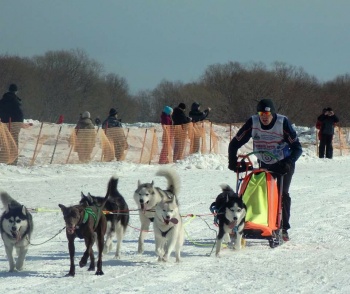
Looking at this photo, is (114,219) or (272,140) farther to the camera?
(272,140)

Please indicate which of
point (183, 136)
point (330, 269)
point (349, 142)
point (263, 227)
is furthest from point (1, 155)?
point (349, 142)

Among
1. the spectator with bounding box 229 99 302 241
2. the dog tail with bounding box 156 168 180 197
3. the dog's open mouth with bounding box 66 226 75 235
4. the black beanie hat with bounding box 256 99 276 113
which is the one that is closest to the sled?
the spectator with bounding box 229 99 302 241

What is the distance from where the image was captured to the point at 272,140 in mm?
8062

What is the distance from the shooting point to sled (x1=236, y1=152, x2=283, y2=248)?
25.3 feet

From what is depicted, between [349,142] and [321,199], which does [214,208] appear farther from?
[349,142]

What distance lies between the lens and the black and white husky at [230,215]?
24.6 feet

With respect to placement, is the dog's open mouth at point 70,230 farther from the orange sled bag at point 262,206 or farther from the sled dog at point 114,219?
the orange sled bag at point 262,206

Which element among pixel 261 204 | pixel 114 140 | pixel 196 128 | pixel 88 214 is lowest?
pixel 88 214

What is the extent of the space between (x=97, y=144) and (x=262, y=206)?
36.2 ft

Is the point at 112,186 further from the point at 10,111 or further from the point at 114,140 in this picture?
the point at 114,140

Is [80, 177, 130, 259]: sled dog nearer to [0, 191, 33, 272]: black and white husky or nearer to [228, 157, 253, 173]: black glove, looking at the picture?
[0, 191, 33, 272]: black and white husky

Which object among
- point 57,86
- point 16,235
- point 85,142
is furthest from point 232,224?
point 57,86

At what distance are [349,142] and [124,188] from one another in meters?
21.8

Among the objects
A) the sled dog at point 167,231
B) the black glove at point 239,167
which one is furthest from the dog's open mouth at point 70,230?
the black glove at point 239,167
